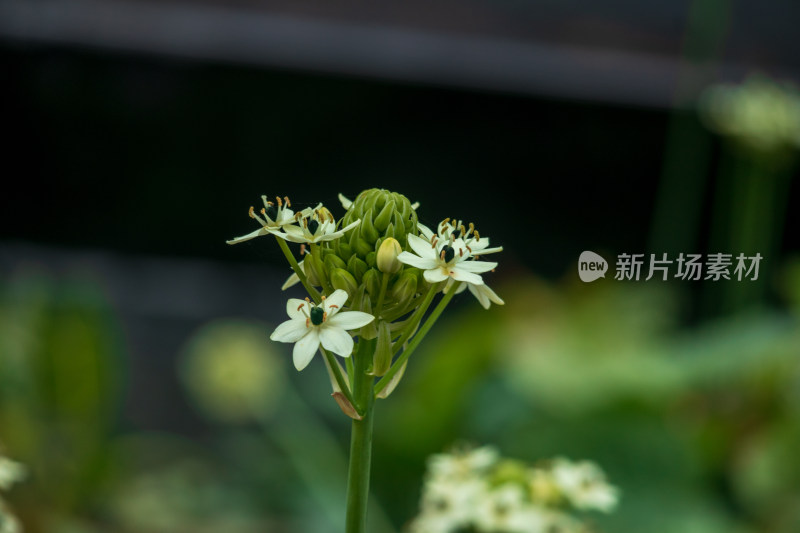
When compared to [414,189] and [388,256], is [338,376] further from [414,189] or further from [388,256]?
[414,189]

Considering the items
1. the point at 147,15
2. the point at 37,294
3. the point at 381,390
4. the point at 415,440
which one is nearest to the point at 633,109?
the point at 415,440

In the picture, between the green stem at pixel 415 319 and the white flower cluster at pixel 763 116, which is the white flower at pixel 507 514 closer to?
the green stem at pixel 415 319

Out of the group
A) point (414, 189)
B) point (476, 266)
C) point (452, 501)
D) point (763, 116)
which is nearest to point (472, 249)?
point (476, 266)

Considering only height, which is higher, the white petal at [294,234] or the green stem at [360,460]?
the white petal at [294,234]

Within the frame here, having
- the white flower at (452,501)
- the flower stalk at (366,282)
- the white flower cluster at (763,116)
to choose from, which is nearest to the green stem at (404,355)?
the flower stalk at (366,282)

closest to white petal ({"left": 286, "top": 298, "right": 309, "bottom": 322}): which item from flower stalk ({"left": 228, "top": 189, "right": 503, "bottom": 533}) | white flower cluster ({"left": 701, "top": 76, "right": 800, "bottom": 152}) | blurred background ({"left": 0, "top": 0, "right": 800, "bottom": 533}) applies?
flower stalk ({"left": 228, "top": 189, "right": 503, "bottom": 533})

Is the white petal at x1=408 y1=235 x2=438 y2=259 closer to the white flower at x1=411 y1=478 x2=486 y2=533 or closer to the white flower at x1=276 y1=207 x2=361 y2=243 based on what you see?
the white flower at x1=276 y1=207 x2=361 y2=243

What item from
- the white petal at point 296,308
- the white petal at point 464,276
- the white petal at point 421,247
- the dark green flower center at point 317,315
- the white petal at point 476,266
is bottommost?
the dark green flower center at point 317,315
